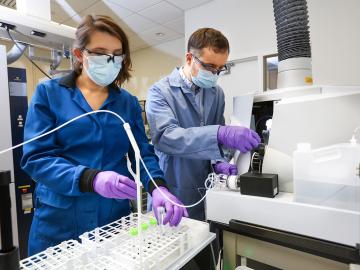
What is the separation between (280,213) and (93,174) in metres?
0.58

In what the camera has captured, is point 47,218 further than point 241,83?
Answer: No

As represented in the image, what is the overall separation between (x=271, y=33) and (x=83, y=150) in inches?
103

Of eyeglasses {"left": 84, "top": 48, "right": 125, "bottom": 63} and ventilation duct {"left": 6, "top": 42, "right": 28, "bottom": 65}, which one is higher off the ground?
ventilation duct {"left": 6, "top": 42, "right": 28, "bottom": 65}

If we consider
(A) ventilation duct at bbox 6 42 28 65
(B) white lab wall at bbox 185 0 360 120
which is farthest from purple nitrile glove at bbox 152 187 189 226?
(B) white lab wall at bbox 185 0 360 120

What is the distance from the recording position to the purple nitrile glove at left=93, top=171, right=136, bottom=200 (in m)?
0.81

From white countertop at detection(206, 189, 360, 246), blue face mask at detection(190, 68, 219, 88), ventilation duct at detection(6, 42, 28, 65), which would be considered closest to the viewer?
white countertop at detection(206, 189, 360, 246)

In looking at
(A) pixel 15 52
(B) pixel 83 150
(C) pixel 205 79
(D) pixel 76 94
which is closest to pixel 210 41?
(C) pixel 205 79

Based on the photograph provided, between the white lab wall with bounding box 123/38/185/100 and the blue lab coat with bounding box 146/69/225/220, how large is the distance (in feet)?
10.5

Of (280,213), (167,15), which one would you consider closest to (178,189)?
(280,213)

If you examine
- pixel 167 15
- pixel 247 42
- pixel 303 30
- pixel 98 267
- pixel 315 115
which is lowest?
pixel 98 267

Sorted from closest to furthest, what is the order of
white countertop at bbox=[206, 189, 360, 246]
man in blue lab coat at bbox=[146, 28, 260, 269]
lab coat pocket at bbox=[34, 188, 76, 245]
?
white countertop at bbox=[206, 189, 360, 246], lab coat pocket at bbox=[34, 188, 76, 245], man in blue lab coat at bbox=[146, 28, 260, 269]

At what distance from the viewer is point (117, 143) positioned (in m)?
1.04

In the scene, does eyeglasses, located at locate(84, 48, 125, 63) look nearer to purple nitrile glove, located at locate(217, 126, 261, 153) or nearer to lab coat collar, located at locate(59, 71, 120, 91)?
lab coat collar, located at locate(59, 71, 120, 91)

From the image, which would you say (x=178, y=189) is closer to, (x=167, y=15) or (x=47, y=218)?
(x=47, y=218)
